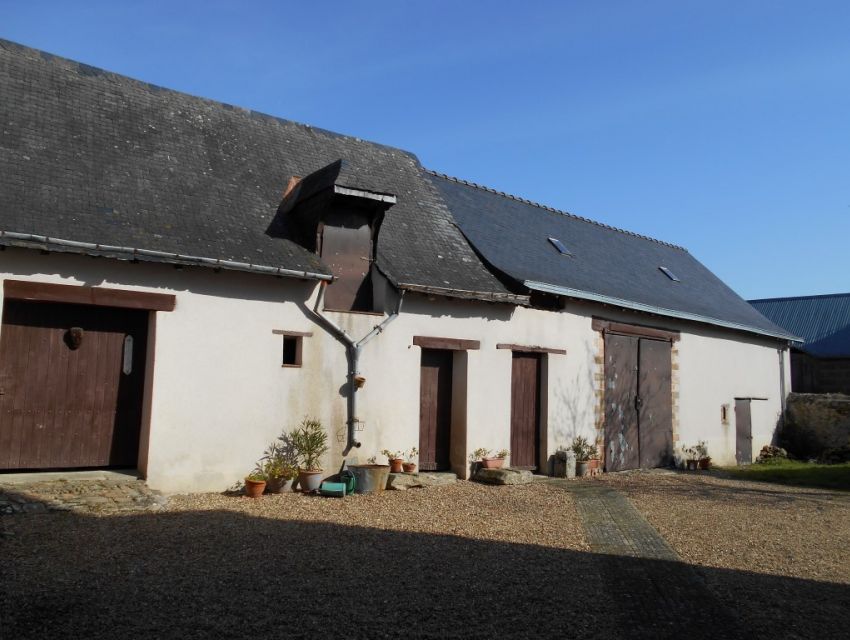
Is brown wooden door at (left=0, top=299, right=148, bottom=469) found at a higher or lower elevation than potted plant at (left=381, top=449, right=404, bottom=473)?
higher

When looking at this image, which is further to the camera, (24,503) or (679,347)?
(679,347)

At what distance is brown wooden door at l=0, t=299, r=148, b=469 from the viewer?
7.95 m

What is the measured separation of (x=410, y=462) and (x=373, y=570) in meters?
4.80

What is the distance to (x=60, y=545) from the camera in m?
5.84

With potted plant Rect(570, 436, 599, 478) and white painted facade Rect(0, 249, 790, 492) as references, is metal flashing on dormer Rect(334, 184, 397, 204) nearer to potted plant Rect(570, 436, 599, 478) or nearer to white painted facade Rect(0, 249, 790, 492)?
white painted facade Rect(0, 249, 790, 492)

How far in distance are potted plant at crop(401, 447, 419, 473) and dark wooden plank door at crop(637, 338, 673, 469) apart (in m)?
5.73

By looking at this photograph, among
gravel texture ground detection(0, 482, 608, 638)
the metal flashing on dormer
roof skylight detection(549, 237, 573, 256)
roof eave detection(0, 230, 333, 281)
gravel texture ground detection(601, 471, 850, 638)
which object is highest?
roof skylight detection(549, 237, 573, 256)

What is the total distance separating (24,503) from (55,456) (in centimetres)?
125

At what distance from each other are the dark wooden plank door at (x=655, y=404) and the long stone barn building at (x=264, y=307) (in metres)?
0.05

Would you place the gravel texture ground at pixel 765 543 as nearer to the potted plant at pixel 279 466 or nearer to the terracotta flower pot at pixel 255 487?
the potted plant at pixel 279 466

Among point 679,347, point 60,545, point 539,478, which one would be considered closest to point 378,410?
point 539,478

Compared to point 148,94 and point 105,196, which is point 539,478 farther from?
point 148,94

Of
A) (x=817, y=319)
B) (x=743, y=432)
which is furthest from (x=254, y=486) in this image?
(x=817, y=319)

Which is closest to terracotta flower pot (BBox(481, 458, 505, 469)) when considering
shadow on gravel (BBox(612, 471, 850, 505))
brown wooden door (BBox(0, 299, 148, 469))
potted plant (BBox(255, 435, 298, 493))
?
shadow on gravel (BBox(612, 471, 850, 505))
